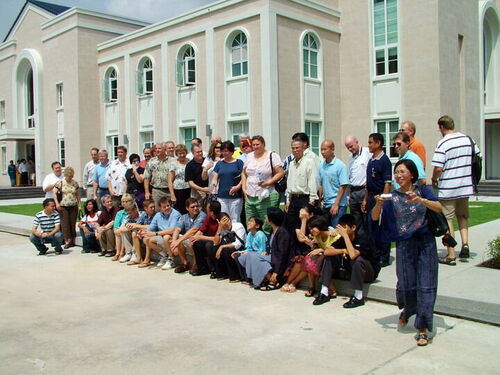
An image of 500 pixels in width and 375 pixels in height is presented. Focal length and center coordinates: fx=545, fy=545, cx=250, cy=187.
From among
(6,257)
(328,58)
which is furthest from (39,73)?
(6,257)

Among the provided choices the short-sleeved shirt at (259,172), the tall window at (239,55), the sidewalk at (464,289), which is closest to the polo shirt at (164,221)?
the short-sleeved shirt at (259,172)

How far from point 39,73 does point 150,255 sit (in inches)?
1013

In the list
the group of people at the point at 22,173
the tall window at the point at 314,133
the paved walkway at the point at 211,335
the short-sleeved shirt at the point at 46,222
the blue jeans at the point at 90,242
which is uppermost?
the tall window at the point at 314,133

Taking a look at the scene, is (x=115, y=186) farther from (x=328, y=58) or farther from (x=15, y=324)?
(x=328, y=58)

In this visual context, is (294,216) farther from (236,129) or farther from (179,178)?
(236,129)

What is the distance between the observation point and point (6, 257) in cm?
1029

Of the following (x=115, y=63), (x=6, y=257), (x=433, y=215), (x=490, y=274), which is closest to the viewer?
(x=433, y=215)

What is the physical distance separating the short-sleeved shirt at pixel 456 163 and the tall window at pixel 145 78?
2038 cm

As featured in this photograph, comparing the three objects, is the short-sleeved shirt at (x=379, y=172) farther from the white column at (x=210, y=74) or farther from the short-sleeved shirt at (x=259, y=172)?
the white column at (x=210, y=74)

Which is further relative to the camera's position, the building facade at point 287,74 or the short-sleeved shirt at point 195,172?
the building facade at point 287,74

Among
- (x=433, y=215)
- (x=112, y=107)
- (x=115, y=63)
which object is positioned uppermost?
(x=115, y=63)

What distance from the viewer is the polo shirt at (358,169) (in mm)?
7754

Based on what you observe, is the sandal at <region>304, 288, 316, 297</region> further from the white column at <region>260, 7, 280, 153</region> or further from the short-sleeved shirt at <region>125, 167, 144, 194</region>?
the white column at <region>260, 7, 280, 153</region>

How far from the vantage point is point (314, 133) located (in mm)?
22391
